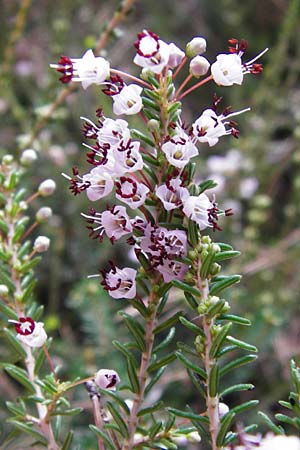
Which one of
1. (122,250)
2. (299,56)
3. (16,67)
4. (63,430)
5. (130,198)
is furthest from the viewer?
(16,67)

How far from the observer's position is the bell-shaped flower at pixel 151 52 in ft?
2.24

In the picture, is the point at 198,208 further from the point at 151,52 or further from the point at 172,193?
the point at 151,52

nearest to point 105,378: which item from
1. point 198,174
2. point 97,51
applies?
point 97,51

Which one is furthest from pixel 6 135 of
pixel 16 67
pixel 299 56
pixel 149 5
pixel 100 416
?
pixel 100 416

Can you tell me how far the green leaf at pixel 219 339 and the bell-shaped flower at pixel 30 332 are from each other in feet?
0.69

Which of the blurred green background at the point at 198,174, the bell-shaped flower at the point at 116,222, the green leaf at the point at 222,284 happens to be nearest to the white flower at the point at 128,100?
the bell-shaped flower at the point at 116,222

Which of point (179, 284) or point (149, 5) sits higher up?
point (149, 5)

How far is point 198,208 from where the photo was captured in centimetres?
71

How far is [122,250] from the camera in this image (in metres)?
2.23

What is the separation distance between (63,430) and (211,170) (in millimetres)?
1181

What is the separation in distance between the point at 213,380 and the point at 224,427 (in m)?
0.05

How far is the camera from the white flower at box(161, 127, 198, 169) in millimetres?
692

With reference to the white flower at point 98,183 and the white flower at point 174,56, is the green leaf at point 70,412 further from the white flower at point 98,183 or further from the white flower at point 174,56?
the white flower at point 174,56

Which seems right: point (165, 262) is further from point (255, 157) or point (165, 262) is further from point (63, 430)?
point (255, 157)
